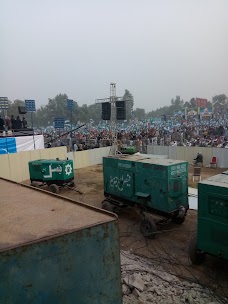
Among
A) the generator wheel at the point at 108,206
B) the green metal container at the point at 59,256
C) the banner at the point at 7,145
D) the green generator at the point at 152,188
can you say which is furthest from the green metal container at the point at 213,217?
the banner at the point at 7,145

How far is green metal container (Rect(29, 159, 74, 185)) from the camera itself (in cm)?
1533

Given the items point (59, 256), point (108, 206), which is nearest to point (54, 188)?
point (108, 206)

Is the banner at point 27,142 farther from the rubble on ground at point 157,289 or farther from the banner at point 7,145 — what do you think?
the rubble on ground at point 157,289

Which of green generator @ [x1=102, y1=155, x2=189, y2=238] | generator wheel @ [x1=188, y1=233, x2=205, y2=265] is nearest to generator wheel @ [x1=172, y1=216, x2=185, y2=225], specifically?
green generator @ [x1=102, y1=155, x2=189, y2=238]

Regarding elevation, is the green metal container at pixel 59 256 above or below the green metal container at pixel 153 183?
above

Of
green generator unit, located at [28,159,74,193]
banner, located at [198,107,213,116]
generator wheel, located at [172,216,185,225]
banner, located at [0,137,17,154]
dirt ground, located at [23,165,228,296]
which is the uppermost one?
banner, located at [198,107,213,116]

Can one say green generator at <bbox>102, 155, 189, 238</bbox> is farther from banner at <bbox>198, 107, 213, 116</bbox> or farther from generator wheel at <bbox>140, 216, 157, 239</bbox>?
banner at <bbox>198, 107, 213, 116</bbox>

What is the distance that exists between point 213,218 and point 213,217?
0.08 feet

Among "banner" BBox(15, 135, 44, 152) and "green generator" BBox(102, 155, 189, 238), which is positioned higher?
"banner" BBox(15, 135, 44, 152)

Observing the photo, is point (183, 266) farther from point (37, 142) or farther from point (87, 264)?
point (37, 142)

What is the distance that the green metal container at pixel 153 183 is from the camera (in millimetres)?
9328

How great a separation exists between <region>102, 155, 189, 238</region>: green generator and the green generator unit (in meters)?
4.78

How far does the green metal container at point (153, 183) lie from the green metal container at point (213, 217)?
248 cm

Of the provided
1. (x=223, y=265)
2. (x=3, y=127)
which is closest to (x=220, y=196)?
(x=223, y=265)
